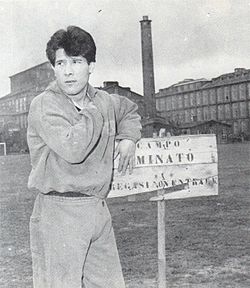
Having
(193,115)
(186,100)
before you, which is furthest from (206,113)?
(186,100)

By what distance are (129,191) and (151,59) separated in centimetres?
3295

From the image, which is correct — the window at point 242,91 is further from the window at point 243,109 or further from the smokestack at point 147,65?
the smokestack at point 147,65

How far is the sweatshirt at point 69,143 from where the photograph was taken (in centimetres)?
185

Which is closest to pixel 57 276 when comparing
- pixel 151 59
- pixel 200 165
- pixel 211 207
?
pixel 200 165

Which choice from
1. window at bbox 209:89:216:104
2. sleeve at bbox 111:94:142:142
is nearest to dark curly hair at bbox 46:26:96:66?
sleeve at bbox 111:94:142:142

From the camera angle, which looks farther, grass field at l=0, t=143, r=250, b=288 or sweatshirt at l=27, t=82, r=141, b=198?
grass field at l=0, t=143, r=250, b=288

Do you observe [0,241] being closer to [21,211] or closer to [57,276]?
[21,211]

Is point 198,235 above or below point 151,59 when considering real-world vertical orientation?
below

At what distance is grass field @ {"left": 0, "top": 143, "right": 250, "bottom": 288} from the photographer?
394cm

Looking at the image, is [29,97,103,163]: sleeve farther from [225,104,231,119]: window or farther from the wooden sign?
[225,104,231,119]: window

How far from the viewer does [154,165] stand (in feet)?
8.87

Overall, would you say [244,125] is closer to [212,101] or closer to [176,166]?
[212,101]

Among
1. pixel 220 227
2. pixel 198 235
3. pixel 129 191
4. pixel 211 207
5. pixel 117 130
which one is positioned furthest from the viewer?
pixel 211 207

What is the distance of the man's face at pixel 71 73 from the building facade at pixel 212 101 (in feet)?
128
